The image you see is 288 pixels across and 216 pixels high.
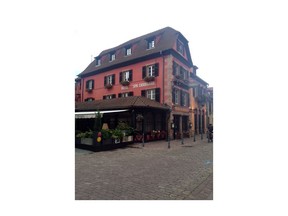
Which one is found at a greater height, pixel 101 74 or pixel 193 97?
pixel 101 74

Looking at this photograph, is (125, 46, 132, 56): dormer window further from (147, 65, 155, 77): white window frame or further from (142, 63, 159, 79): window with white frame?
(147, 65, 155, 77): white window frame

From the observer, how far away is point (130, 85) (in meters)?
16.8

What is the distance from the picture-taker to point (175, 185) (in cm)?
407

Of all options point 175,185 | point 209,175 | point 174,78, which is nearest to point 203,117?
point 174,78

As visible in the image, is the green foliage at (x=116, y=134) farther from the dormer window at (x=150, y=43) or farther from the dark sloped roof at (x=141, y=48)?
the dormer window at (x=150, y=43)

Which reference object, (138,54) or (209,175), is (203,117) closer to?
(138,54)

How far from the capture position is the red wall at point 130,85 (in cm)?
1528

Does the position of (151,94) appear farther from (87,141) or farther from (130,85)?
(87,141)

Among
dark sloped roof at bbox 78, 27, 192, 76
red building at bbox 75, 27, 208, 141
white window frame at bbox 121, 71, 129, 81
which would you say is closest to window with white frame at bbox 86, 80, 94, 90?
red building at bbox 75, 27, 208, 141

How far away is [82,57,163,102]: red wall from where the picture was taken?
50.1ft

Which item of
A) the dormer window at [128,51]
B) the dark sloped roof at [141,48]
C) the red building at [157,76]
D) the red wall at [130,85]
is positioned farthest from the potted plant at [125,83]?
the dormer window at [128,51]
